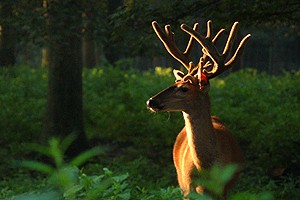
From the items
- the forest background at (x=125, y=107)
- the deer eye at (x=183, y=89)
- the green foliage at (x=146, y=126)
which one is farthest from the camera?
the green foliage at (x=146, y=126)

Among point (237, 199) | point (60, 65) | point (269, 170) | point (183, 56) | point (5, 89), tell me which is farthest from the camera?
point (5, 89)

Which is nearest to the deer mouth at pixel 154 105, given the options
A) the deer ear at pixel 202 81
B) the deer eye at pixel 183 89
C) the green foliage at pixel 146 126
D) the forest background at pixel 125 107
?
the deer eye at pixel 183 89

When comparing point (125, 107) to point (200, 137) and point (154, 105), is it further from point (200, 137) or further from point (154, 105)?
point (154, 105)

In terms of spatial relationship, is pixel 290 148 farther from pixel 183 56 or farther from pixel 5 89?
pixel 5 89

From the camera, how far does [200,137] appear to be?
23.5ft

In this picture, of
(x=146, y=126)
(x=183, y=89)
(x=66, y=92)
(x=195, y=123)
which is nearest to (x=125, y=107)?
(x=146, y=126)

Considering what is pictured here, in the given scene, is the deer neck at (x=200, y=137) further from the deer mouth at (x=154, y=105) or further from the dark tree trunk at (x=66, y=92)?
the dark tree trunk at (x=66, y=92)

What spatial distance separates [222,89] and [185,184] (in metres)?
13.2

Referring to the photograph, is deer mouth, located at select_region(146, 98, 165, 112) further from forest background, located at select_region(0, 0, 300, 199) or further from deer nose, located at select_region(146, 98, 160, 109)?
forest background, located at select_region(0, 0, 300, 199)

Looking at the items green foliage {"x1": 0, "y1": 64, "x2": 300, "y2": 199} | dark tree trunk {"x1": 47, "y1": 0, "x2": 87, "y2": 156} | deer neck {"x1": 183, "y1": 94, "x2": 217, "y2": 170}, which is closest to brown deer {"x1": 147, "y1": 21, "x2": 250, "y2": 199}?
deer neck {"x1": 183, "y1": 94, "x2": 217, "y2": 170}

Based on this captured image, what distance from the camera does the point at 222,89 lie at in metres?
20.3

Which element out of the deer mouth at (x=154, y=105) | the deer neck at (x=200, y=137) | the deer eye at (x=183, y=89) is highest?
the deer eye at (x=183, y=89)

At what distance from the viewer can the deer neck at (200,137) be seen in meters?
7.15

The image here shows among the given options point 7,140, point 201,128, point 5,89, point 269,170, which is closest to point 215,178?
point 201,128
